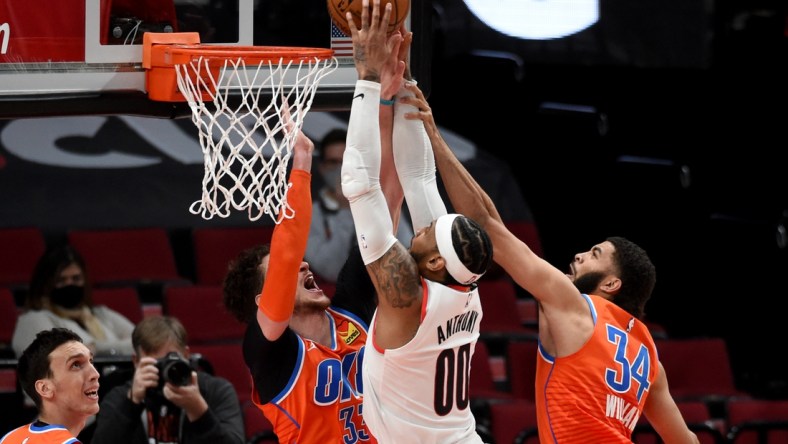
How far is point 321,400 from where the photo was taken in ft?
15.4

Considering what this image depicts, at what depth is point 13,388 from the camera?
24.0 ft

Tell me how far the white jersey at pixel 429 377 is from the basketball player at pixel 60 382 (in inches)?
44.2

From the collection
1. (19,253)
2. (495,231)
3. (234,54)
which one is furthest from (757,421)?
(19,253)

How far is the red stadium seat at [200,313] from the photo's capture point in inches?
332

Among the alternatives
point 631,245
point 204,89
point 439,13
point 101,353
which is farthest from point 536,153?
point 204,89

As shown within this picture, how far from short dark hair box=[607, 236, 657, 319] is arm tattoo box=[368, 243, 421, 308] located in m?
1.34

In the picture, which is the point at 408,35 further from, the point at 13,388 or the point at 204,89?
the point at 13,388

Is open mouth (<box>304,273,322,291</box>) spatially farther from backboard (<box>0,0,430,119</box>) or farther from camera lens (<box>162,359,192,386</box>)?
camera lens (<box>162,359,192,386</box>)

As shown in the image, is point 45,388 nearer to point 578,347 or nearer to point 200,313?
point 578,347

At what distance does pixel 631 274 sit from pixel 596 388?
0.54 meters

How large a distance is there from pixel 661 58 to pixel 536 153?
1.28 metres

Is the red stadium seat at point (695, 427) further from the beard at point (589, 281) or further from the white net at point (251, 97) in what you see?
the white net at point (251, 97)

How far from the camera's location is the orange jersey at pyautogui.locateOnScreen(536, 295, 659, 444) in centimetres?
498

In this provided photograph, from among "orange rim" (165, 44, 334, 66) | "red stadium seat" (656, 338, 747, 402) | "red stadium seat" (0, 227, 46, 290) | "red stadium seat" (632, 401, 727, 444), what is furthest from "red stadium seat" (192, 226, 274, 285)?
"orange rim" (165, 44, 334, 66)
